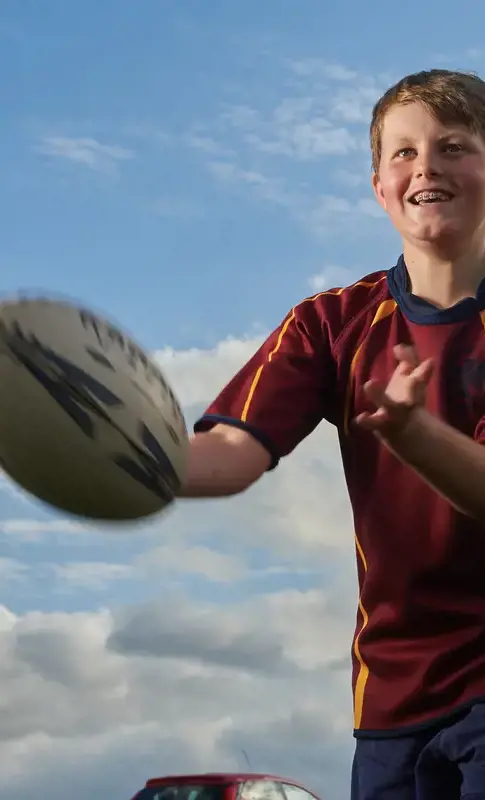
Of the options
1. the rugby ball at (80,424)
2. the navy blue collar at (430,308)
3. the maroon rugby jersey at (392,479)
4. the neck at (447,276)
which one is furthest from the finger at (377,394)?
the neck at (447,276)

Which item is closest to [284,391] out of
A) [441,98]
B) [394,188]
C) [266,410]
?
[266,410]

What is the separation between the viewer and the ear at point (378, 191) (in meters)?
4.32

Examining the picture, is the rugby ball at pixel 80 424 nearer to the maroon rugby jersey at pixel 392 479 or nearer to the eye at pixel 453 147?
the maroon rugby jersey at pixel 392 479

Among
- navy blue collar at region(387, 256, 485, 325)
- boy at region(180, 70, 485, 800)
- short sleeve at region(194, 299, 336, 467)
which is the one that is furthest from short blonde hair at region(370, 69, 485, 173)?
short sleeve at region(194, 299, 336, 467)

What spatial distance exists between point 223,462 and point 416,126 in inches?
52.8

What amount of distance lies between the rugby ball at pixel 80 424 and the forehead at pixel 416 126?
1273 mm

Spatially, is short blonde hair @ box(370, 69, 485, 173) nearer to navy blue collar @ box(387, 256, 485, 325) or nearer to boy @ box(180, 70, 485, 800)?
boy @ box(180, 70, 485, 800)

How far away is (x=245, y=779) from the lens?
46.4ft

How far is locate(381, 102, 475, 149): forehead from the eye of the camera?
160 inches

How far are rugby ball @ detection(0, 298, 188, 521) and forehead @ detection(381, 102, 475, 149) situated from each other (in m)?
1.27

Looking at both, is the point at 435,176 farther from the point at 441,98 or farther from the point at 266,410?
the point at 266,410

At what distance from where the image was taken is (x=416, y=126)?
407 cm

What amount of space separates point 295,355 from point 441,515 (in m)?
0.80

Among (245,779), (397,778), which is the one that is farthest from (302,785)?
(397,778)
